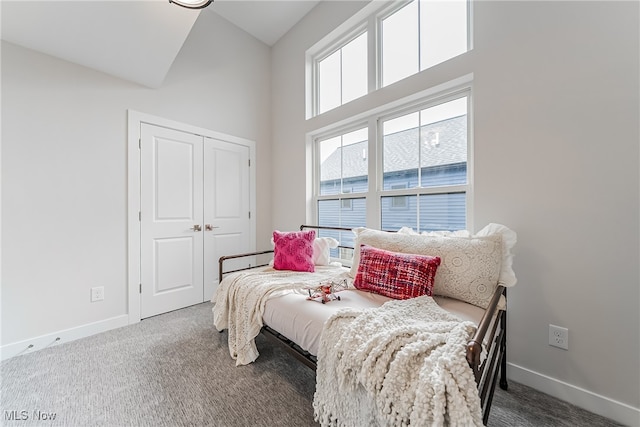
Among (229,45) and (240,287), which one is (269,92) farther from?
(240,287)

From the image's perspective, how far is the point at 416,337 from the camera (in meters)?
0.93

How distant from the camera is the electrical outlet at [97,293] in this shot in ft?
7.03

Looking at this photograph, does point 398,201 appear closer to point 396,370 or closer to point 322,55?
point 396,370

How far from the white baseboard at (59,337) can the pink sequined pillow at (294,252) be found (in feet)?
5.05

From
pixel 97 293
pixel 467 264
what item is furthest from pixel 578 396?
pixel 97 293

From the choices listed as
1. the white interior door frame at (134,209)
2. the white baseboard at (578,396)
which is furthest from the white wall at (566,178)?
the white interior door frame at (134,209)

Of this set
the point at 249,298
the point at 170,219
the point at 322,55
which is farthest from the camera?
the point at 322,55

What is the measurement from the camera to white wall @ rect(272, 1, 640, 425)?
1229 millimetres

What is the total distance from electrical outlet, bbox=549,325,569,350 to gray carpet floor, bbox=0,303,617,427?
30 cm

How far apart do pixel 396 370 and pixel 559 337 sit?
1.25 m

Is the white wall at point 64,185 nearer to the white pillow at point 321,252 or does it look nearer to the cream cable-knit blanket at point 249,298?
the cream cable-knit blanket at point 249,298

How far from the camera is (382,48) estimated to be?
2.34 metres

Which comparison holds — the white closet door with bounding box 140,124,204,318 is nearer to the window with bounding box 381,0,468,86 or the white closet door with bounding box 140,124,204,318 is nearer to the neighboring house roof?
the neighboring house roof

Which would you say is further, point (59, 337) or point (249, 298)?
point (59, 337)
